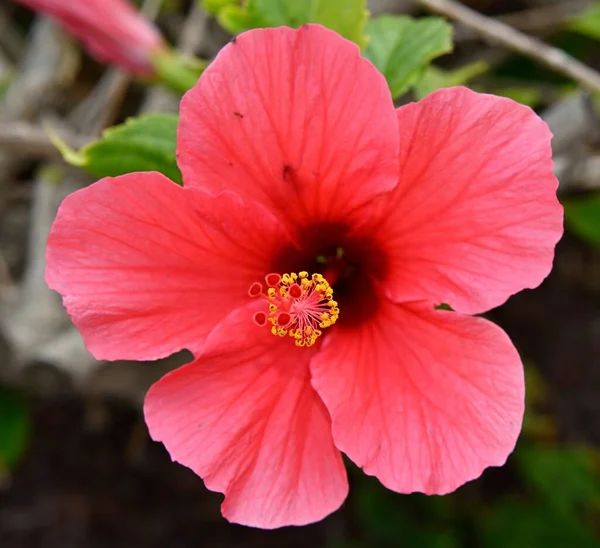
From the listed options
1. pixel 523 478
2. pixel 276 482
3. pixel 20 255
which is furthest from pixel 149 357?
pixel 523 478

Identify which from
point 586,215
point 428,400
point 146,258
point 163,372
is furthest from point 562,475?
point 146,258

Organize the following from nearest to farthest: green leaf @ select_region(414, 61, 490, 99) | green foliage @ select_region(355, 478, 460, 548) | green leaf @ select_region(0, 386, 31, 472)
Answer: green leaf @ select_region(414, 61, 490, 99) → green leaf @ select_region(0, 386, 31, 472) → green foliage @ select_region(355, 478, 460, 548)

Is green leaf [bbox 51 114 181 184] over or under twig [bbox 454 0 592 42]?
under

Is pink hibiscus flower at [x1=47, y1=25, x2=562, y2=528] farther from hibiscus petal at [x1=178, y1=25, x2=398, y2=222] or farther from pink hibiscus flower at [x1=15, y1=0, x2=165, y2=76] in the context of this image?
pink hibiscus flower at [x1=15, y1=0, x2=165, y2=76]

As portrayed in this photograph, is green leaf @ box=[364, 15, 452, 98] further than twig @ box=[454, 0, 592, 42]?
No

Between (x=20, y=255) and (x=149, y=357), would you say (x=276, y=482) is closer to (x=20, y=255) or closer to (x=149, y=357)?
(x=149, y=357)

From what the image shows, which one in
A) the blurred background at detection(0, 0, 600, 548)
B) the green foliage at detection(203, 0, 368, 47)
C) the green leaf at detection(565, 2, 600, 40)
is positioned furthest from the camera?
the blurred background at detection(0, 0, 600, 548)

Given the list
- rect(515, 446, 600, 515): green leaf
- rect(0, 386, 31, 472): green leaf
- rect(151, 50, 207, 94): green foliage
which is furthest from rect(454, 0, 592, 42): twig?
rect(0, 386, 31, 472): green leaf

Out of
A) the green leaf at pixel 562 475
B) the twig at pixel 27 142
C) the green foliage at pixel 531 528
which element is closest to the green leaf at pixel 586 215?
the green leaf at pixel 562 475

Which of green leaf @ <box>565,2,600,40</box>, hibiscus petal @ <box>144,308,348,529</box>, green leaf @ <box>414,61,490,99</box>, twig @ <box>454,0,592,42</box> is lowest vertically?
hibiscus petal @ <box>144,308,348,529</box>
